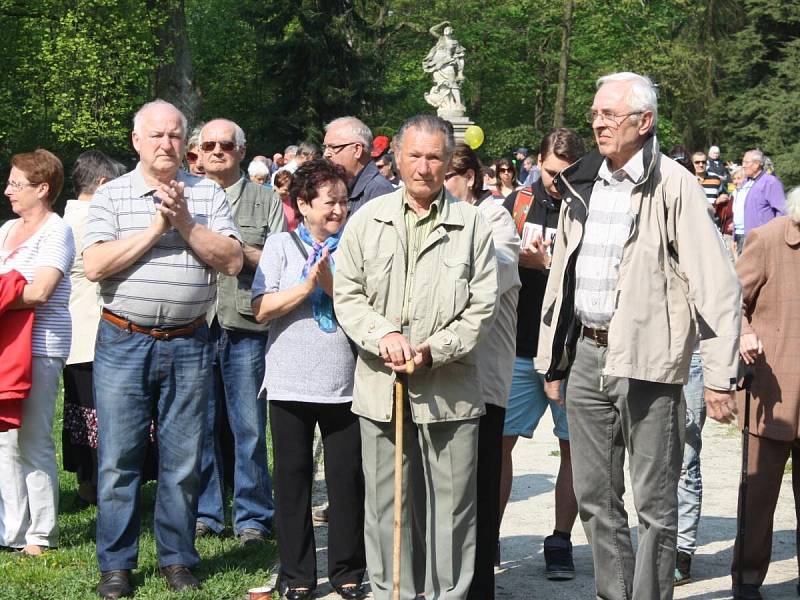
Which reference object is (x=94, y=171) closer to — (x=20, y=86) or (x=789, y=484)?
(x=789, y=484)

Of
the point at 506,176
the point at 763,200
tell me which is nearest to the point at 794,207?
the point at 506,176

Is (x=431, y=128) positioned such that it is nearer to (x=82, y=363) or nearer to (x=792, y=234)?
(x=792, y=234)

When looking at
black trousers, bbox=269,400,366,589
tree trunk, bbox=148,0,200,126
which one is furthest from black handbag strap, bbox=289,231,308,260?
tree trunk, bbox=148,0,200,126

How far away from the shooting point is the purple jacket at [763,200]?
59.3 ft

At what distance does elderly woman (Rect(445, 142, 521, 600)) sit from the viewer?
5.34 metres

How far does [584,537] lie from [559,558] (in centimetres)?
83

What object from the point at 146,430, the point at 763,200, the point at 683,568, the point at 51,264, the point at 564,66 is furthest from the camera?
the point at 564,66

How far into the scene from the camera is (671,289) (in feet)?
15.5

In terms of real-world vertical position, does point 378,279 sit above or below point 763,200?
below

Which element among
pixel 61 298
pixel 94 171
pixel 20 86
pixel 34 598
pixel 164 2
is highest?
pixel 164 2

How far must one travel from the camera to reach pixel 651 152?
4738mm

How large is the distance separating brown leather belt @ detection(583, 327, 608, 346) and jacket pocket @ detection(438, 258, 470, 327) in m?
0.53

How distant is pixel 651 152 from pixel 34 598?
11.3 feet

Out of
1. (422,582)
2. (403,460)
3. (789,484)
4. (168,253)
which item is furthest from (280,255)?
(789,484)
